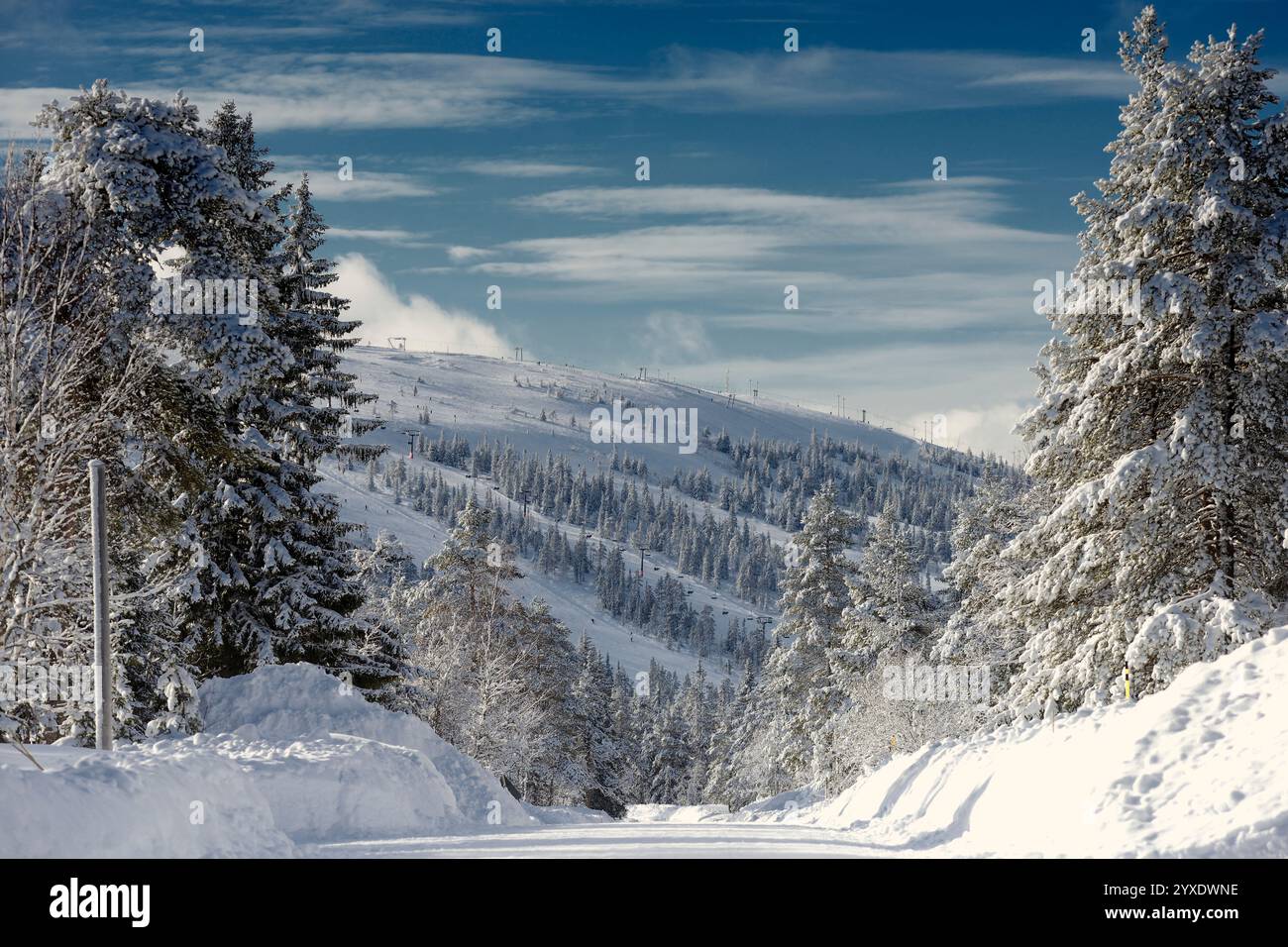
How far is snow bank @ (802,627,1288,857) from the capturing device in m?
9.04

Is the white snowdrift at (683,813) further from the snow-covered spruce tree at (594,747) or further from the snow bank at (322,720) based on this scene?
the snow bank at (322,720)

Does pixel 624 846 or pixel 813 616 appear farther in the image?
pixel 813 616

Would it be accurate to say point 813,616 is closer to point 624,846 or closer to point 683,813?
point 683,813

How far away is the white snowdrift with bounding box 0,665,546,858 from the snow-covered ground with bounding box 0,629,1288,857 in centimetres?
3

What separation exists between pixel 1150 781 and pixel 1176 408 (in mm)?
9176

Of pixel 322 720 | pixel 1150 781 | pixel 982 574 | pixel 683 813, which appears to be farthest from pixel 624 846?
pixel 683 813

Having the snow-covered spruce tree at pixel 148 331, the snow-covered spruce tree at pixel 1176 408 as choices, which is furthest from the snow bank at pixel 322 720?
the snow-covered spruce tree at pixel 1176 408

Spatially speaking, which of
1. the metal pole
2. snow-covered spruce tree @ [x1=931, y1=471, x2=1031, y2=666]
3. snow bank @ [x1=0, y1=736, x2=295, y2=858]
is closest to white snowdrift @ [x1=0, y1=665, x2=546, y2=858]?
snow bank @ [x1=0, y1=736, x2=295, y2=858]

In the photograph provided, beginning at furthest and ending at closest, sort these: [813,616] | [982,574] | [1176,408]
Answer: [813,616], [982,574], [1176,408]

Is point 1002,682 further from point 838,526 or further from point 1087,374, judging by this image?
point 1087,374

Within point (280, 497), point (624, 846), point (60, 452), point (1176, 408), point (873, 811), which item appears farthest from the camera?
point (280, 497)

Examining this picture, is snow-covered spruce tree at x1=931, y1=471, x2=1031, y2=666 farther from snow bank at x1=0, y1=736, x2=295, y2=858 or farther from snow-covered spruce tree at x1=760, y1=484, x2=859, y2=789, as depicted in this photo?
snow bank at x1=0, y1=736, x2=295, y2=858

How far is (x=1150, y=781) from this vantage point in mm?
10078

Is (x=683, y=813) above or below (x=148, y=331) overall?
below
